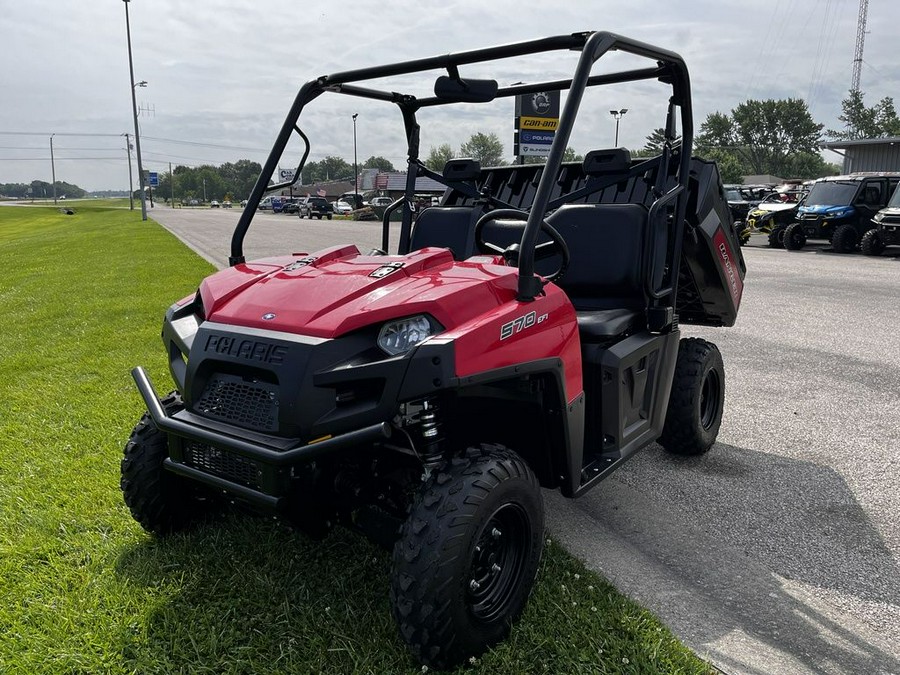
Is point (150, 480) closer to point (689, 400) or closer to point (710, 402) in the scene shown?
point (689, 400)

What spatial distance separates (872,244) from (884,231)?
0.37 m

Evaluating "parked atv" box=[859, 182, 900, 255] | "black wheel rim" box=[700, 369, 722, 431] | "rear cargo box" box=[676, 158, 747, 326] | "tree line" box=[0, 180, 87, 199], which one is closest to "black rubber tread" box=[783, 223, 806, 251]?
"parked atv" box=[859, 182, 900, 255]

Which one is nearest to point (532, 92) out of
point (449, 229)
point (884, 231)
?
point (449, 229)

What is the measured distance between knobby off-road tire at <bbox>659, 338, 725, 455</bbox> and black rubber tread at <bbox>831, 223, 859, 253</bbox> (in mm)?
15623

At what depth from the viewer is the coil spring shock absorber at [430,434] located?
7.32 feet

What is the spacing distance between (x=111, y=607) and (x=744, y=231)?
2031 centimetres

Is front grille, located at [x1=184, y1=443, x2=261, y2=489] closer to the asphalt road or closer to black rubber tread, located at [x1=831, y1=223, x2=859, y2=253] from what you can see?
the asphalt road

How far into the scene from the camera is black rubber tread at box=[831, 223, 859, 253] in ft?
57.1

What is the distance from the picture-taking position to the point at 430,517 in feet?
6.97

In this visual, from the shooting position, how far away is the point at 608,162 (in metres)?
3.48

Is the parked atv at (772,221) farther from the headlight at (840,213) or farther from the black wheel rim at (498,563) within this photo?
the black wheel rim at (498,563)

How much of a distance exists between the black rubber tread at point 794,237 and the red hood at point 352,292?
1815 centimetres

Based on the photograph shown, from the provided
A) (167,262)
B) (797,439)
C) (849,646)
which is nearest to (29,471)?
(849,646)

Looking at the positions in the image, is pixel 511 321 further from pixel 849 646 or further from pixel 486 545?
pixel 849 646
